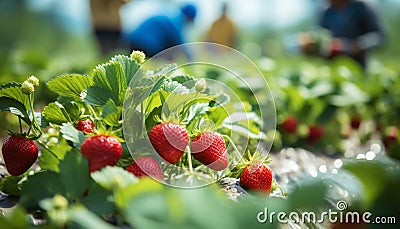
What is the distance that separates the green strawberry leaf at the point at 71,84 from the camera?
1.42 meters

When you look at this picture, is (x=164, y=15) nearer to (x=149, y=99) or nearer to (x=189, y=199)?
(x=149, y=99)

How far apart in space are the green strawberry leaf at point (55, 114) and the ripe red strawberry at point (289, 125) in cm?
199

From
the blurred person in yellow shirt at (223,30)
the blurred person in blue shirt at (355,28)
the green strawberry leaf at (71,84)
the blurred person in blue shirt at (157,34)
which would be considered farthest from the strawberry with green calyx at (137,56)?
the blurred person in yellow shirt at (223,30)

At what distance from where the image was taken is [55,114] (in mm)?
1440

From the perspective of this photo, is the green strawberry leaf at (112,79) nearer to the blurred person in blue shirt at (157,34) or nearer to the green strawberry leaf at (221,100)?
the green strawberry leaf at (221,100)

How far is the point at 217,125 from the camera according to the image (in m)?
1.69

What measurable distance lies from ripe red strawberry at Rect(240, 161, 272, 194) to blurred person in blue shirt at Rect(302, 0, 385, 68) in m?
4.07

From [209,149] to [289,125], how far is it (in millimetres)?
1962

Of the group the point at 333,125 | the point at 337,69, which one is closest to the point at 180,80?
the point at 333,125

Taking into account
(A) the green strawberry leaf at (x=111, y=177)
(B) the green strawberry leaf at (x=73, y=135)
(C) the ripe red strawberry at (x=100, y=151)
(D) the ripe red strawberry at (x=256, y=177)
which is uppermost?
(D) the ripe red strawberry at (x=256, y=177)

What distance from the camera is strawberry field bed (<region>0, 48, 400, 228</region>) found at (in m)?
0.87

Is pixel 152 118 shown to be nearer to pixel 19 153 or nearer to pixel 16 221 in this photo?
pixel 19 153

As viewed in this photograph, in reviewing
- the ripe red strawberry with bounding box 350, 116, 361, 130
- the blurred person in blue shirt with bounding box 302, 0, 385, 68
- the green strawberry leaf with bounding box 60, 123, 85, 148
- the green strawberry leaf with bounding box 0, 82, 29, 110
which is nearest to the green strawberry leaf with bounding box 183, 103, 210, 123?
the green strawberry leaf with bounding box 60, 123, 85, 148

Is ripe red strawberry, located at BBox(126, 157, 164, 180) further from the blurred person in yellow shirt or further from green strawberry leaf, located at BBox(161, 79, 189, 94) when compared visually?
the blurred person in yellow shirt
